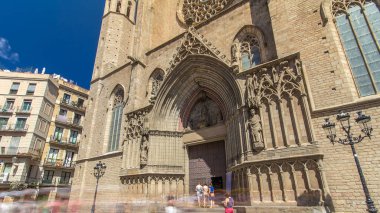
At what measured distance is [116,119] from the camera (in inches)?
635

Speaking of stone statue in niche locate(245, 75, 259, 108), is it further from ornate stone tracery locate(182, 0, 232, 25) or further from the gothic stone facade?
ornate stone tracery locate(182, 0, 232, 25)

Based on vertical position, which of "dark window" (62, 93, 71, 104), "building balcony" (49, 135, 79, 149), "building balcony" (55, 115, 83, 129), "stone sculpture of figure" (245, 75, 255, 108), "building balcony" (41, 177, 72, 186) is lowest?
"building balcony" (41, 177, 72, 186)

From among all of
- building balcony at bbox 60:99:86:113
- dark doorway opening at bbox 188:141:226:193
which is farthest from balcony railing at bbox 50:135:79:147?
dark doorway opening at bbox 188:141:226:193

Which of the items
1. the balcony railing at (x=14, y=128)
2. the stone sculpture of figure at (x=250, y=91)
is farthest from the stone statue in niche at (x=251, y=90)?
the balcony railing at (x=14, y=128)

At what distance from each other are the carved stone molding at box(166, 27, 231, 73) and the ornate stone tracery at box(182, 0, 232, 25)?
111 inches

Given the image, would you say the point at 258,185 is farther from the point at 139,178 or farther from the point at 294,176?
the point at 139,178

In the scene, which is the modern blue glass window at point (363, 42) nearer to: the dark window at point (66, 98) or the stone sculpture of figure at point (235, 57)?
the stone sculpture of figure at point (235, 57)

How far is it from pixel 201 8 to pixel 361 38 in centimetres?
1057

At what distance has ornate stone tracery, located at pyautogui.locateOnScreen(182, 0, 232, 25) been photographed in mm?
15230

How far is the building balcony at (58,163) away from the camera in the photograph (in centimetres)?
2542

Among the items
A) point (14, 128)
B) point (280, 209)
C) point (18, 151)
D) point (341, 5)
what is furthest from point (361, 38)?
point (14, 128)

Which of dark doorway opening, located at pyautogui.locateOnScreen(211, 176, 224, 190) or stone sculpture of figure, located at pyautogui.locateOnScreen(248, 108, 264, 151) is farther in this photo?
dark doorway opening, located at pyautogui.locateOnScreen(211, 176, 224, 190)

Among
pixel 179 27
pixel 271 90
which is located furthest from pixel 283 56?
pixel 179 27

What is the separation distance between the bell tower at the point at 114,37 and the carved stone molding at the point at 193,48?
24.1 ft
